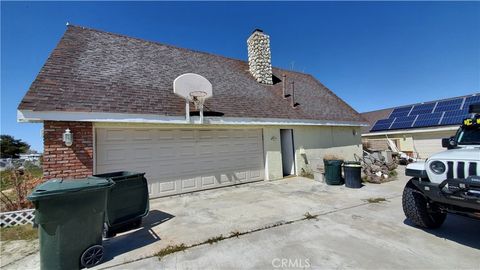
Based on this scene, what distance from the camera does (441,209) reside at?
12.5 ft

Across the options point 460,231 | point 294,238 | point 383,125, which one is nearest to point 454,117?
point 383,125

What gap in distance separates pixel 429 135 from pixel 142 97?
18.1 metres

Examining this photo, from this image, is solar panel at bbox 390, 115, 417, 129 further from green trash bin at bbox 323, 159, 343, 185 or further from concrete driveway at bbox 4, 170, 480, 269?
concrete driveway at bbox 4, 170, 480, 269

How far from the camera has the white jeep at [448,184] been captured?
3.28 m

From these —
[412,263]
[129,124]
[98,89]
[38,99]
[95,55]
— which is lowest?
[412,263]

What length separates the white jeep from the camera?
3281 millimetres

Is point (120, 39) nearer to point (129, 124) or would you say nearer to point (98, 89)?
point (98, 89)

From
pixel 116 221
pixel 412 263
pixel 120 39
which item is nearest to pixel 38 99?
pixel 116 221

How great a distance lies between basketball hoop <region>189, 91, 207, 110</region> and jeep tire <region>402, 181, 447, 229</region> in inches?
243

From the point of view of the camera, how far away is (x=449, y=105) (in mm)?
15930

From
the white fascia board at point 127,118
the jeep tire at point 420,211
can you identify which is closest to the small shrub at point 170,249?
the jeep tire at point 420,211

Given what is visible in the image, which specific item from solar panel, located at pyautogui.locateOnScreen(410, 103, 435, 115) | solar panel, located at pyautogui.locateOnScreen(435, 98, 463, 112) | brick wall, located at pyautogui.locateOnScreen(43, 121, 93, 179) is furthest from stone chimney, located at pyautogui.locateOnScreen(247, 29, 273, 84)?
solar panel, located at pyautogui.locateOnScreen(435, 98, 463, 112)

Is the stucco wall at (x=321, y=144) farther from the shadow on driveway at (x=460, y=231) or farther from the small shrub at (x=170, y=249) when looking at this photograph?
the small shrub at (x=170, y=249)

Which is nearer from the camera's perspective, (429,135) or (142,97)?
(142,97)
